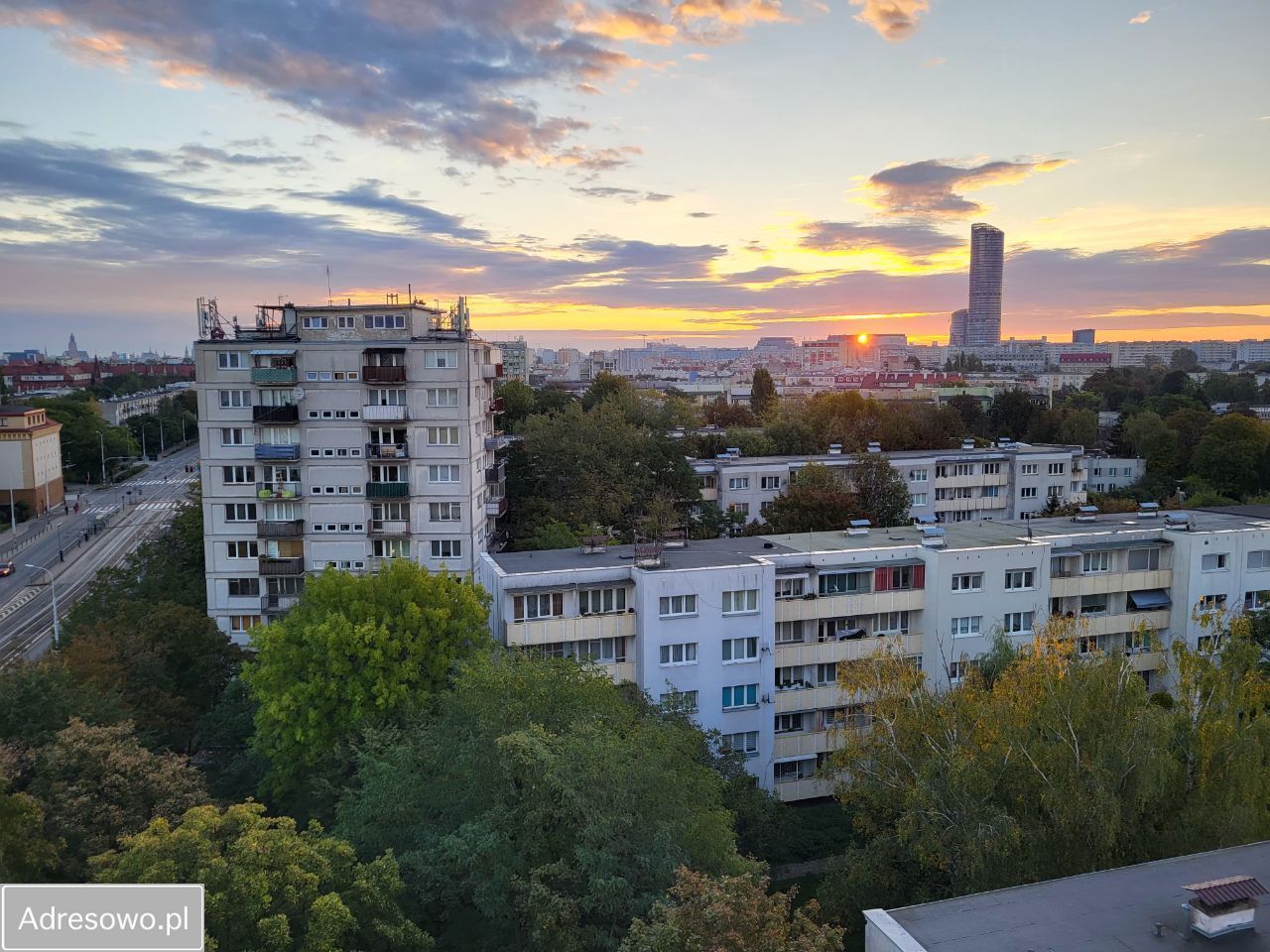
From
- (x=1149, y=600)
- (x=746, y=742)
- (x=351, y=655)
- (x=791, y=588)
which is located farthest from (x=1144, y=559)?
(x=351, y=655)

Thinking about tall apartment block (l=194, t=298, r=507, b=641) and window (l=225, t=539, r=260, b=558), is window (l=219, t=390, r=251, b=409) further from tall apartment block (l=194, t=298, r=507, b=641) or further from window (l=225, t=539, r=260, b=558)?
window (l=225, t=539, r=260, b=558)

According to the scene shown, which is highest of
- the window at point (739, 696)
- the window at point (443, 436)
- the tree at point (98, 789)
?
the window at point (443, 436)

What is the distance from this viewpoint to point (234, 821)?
17094mm

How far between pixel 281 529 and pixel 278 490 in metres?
1.92

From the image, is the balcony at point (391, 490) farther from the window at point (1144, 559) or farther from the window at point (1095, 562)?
the window at point (1144, 559)

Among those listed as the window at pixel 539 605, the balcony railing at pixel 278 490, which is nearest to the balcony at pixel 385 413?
the balcony railing at pixel 278 490

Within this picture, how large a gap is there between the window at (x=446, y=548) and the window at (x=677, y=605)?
17.9 m

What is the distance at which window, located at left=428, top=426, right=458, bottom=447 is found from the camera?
44875mm

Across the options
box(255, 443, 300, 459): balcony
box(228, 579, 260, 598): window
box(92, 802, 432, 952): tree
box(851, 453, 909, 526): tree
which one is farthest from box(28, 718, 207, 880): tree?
box(851, 453, 909, 526): tree

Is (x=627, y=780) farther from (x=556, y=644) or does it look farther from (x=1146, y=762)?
(x=556, y=644)

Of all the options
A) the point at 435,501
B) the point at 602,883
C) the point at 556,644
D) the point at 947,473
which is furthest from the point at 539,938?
the point at 947,473

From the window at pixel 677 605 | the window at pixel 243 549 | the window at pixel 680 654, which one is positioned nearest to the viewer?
the window at pixel 677 605

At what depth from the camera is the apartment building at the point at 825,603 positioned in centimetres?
3023

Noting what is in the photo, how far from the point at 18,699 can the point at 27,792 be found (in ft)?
16.3
